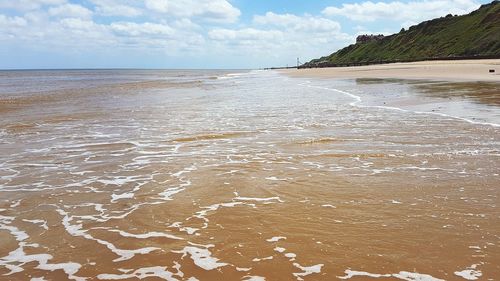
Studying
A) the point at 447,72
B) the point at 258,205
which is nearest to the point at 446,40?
the point at 447,72

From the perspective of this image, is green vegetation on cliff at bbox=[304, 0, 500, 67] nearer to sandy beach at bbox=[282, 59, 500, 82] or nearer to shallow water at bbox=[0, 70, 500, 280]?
sandy beach at bbox=[282, 59, 500, 82]

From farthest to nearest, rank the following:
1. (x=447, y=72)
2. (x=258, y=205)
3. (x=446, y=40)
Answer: (x=446, y=40) < (x=447, y=72) < (x=258, y=205)

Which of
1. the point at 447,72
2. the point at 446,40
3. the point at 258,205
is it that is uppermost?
the point at 446,40

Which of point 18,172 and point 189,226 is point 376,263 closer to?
point 189,226

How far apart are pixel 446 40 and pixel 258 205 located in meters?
109

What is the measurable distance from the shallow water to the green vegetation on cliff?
73516 mm

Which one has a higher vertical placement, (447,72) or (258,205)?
(447,72)

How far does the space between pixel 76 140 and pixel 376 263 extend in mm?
9956

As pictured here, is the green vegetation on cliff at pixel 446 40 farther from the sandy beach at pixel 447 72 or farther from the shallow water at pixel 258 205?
the shallow water at pixel 258 205

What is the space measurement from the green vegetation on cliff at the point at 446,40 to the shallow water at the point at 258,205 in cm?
7352

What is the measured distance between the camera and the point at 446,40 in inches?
3984

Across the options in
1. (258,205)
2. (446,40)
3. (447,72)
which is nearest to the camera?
(258,205)

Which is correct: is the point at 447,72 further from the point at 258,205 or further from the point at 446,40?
the point at 446,40

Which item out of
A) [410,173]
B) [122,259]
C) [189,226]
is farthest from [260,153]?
[122,259]
